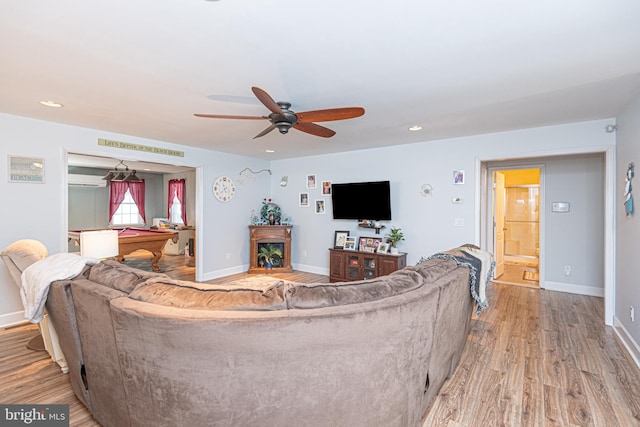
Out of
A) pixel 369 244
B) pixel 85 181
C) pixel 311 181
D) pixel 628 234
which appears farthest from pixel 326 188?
pixel 85 181

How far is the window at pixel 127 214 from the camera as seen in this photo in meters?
8.18

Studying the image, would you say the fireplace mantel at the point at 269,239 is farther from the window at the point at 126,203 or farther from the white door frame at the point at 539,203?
the window at the point at 126,203

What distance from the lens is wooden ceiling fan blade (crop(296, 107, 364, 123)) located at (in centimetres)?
230

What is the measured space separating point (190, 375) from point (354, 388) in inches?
28.1

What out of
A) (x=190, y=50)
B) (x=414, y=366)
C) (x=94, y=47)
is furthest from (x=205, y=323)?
(x=94, y=47)

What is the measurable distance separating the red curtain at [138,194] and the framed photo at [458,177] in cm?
799

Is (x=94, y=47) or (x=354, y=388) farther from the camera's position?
(x=94, y=47)

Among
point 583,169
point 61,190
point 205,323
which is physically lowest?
point 205,323

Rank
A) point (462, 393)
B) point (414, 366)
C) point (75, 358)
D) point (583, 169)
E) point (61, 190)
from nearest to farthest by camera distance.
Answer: point (414, 366), point (75, 358), point (462, 393), point (61, 190), point (583, 169)

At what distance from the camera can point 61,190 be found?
3619mm

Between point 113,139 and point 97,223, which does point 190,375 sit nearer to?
point 113,139

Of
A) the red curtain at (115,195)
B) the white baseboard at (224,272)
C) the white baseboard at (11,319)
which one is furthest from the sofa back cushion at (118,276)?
the red curtain at (115,195)

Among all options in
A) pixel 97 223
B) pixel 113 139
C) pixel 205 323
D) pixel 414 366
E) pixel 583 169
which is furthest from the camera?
pixel 97 223

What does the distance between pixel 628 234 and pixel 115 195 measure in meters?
9.89
